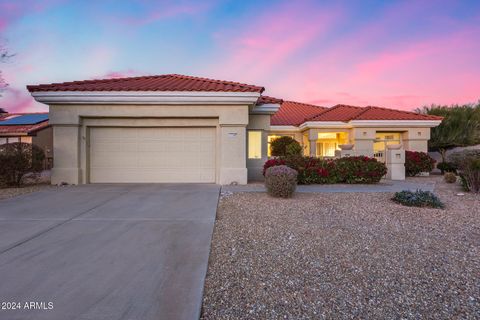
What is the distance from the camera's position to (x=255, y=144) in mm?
12766

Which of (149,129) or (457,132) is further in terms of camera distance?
(457,132)

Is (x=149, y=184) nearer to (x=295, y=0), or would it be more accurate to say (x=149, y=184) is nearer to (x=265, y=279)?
(x=265, y=279)

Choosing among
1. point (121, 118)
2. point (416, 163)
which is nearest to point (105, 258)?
point (121, 118)

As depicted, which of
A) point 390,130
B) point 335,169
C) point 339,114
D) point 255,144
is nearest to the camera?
point 335,169

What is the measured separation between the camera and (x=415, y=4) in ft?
38.3

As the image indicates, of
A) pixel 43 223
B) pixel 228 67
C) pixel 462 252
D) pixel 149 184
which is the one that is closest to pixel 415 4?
pixel 228 67

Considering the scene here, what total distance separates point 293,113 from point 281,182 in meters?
16.1

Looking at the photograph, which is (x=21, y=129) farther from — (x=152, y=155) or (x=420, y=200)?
(x=420, y=200)

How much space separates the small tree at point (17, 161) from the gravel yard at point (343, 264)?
27.5 ft

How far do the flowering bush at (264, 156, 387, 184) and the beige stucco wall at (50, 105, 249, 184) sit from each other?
59.6 inches

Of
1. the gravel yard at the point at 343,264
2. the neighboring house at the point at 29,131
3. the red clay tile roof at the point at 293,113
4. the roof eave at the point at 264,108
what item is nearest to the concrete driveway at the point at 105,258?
the gravel yard at the point at 343,264

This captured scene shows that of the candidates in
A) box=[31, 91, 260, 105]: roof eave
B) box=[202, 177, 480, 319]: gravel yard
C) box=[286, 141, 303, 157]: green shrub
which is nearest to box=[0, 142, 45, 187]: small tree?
box=[31, 91, 260, 105]: roof eave

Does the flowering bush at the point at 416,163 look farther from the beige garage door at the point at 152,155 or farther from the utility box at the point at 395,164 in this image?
the beige garage door at the point at 152,155

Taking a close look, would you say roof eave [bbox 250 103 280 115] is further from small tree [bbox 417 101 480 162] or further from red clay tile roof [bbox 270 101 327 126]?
small tree [bbox 417 101 480 162]
